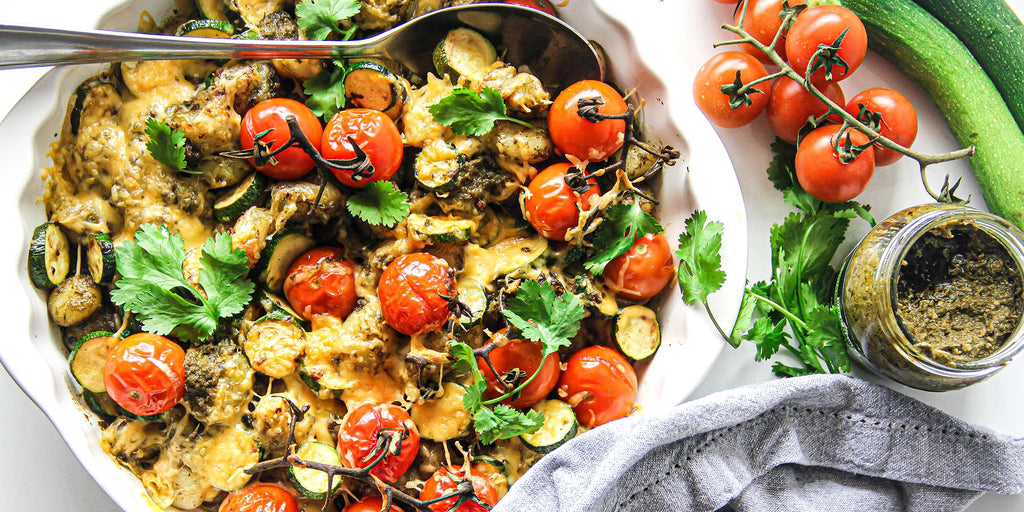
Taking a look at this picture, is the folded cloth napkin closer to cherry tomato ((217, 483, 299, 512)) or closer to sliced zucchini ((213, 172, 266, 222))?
cherry tomato ((217, 483, 299, 512))

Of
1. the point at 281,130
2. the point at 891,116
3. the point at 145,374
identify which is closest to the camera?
the point at 145,374

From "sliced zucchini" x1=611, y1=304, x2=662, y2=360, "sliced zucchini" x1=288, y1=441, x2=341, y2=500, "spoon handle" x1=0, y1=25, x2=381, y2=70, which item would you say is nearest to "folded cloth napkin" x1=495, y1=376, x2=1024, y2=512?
"sliced zucchini" x1=611, y1=304, x2=662, y2=360

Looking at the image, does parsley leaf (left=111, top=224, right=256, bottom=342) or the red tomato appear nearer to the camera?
parsley leaf (left=111, top=224, right=256, bottom=342)

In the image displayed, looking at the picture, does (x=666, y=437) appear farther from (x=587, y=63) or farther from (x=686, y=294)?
(x=587, y=63)

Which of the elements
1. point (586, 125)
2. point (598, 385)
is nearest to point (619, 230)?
point (586, 125)

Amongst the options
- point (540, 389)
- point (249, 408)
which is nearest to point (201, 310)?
point (249, 408)

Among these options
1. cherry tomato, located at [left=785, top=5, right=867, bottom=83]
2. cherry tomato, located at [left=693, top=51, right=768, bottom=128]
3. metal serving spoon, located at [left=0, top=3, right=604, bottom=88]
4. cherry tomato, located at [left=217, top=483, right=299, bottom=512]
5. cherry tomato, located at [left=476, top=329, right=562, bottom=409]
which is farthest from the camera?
cherry tomato, located at [left=693, top=51, right=768, bottom=128]

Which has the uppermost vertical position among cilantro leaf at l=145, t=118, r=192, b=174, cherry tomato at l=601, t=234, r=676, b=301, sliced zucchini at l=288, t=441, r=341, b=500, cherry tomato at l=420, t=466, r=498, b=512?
cilantro leaf at l=145, t=118, r=192, b=174

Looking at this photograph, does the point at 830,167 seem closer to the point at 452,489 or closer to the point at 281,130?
the point at 452,489
